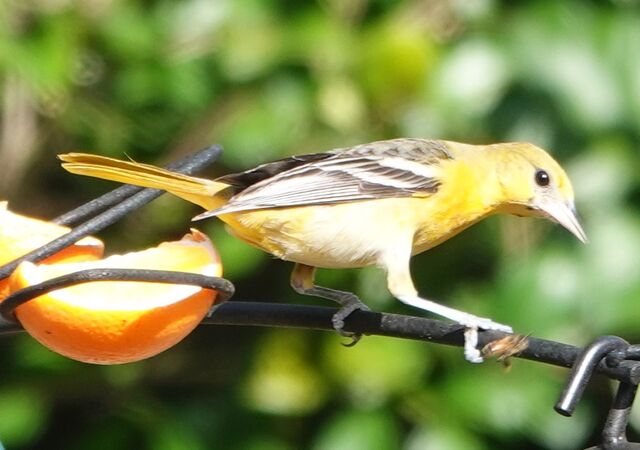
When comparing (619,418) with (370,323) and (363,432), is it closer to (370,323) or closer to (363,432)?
(370,323)

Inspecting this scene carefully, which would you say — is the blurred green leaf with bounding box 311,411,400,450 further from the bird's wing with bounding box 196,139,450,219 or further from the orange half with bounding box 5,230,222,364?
the orange half with bounding box 5,230,222,364

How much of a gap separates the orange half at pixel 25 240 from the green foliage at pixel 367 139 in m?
0.75

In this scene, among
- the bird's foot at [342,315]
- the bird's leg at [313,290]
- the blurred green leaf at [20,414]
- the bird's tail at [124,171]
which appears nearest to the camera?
the bird's foot at [342,315]

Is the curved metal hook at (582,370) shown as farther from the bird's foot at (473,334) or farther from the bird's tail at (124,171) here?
the bird's tail at (124,171)

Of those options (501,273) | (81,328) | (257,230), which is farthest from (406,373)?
(81,328)

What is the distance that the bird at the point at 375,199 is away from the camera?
2.56 meters

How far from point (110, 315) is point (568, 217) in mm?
1208

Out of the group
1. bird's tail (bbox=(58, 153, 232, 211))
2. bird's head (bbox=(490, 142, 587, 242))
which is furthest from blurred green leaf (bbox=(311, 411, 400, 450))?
bird's tail (bbox=(58, 153, 232, 211))

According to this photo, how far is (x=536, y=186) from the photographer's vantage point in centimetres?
280

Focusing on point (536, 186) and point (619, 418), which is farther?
point (536, 186)

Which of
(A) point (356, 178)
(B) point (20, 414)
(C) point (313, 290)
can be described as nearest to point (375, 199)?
(A) point (356, 178)

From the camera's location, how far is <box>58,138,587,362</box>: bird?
8.39ft

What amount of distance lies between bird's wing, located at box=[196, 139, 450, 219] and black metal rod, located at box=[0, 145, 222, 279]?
0.57 feet

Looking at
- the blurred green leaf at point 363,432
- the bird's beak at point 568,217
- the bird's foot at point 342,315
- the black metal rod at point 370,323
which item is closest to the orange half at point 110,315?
the black metal rod at point 370,323
